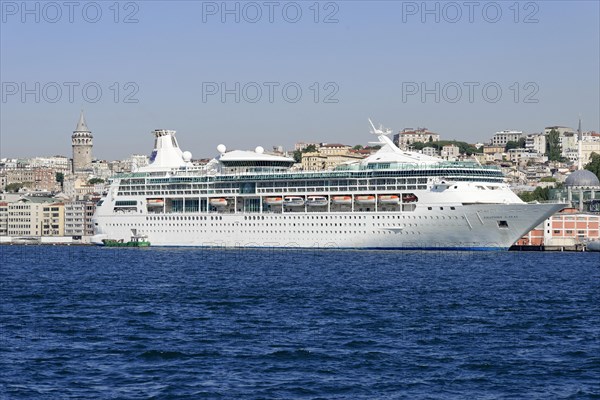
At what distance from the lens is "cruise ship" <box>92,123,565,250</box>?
208ft

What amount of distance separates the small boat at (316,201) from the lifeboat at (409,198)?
17.6ft

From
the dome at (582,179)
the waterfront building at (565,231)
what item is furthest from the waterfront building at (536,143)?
the waterfront building at (565,231)

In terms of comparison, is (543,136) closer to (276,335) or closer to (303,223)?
(303,223)

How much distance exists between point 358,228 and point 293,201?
5.55 meters

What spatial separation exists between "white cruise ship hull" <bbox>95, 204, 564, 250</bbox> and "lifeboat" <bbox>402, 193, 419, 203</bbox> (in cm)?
96

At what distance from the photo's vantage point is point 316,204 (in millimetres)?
69188

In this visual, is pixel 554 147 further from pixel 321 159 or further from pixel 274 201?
pixel 274 201

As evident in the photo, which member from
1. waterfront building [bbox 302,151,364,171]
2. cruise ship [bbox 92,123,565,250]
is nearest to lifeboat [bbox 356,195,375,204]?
cruise ship [bbox 92,123,565,250]

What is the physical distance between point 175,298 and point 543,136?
168547 millimetres

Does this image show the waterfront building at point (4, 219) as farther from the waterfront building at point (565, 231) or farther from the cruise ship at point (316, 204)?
the waterfront building at point (565, 231)

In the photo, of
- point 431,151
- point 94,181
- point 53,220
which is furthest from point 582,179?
point 94,181

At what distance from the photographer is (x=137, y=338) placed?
25.5m

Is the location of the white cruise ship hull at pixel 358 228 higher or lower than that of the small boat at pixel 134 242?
higher

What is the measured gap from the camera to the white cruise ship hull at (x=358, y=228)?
6297 cm
